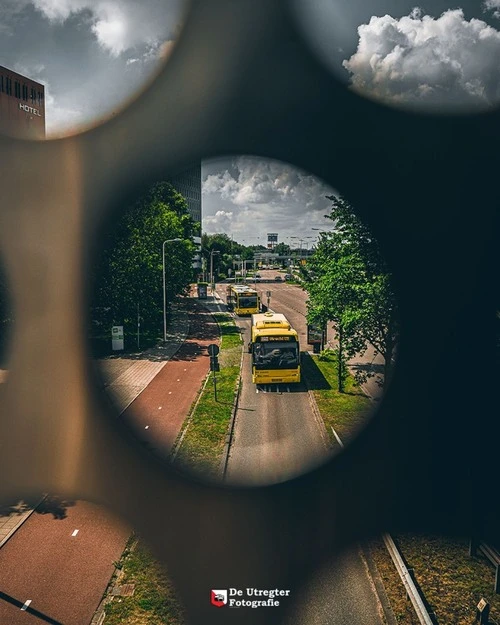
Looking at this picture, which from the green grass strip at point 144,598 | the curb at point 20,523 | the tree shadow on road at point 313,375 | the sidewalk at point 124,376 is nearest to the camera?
the green grass strip at point 144,598

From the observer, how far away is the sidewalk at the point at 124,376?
994 centimetres

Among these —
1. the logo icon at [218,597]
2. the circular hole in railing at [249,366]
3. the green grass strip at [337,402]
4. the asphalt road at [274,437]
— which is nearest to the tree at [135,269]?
the circular hole in railing at [249,366]

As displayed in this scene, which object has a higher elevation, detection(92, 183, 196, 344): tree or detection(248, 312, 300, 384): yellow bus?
detection(92, 183, 196, 344): tree

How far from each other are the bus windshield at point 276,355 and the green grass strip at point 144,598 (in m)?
10.3

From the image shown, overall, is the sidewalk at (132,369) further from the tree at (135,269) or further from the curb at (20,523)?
the curb at (20,523)

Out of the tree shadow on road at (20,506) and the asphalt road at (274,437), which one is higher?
the asphalt road at (274,437)

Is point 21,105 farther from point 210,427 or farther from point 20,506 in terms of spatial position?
point 20,506

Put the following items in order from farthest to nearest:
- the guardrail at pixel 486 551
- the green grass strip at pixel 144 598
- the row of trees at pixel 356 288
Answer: the row of trees at pixel 356 288
the guardrail at pixel 486 551
the green grass strip at pixel 144 598

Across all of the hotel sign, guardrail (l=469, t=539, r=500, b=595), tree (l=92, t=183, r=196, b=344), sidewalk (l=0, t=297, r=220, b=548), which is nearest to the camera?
guardrail (l=469, t=539, r=500, b=595)

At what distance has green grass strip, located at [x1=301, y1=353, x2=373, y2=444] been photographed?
1469cm

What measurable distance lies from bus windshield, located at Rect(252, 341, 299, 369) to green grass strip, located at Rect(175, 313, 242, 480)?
1.46m

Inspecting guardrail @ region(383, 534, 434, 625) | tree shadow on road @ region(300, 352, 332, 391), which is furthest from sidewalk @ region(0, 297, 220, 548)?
guardrail @ region(383, 534, 434, 625)

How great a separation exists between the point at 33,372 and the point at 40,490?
33.7 feet

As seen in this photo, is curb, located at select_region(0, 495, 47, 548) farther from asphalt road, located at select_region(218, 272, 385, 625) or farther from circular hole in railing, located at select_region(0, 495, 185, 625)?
asphalt road, located at select_region(218, 272, 385, 625)
